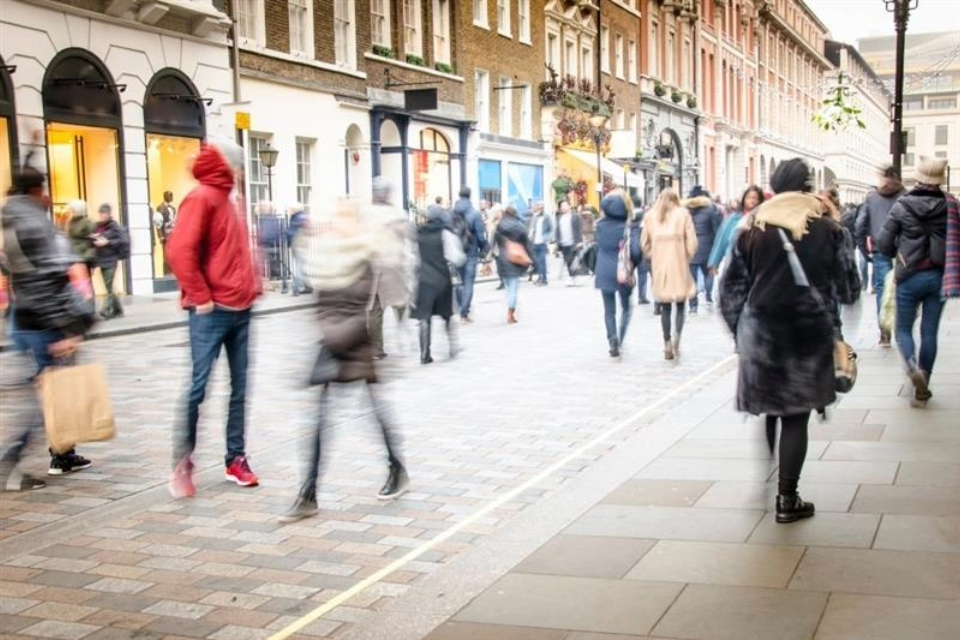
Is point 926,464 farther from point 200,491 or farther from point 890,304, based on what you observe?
point 890,304

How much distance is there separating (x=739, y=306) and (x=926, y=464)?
1704mm

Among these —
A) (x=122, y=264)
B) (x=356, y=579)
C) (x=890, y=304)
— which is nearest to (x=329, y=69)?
(x=122, y=264)

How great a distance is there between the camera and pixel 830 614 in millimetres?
3998

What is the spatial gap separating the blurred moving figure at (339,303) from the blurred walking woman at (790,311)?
5.77 feet

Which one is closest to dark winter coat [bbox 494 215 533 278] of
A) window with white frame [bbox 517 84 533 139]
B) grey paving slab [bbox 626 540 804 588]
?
grey paving slab [bbox 626 540 804 588]

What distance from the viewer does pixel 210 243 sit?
19.6ft

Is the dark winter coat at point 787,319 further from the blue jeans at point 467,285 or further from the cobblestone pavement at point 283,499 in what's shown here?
the blue jeans at point 467,285

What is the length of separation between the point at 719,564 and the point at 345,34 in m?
23.9

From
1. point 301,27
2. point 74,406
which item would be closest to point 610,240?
point 74,406

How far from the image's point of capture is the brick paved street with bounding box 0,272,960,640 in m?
4.14

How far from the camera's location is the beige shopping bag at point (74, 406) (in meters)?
6.17

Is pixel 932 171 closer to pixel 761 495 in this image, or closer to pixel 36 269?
pixel 761 495

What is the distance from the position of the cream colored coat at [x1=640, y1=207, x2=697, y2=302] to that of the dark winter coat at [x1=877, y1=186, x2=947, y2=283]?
3.16m

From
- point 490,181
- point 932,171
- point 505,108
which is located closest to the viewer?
point 932,171
